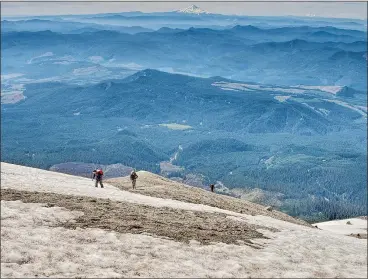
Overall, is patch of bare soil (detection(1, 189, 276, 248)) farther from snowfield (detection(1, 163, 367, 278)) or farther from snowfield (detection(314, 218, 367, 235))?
snowfield (detection(314, 218, 367, 235))

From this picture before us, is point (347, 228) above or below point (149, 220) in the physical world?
below

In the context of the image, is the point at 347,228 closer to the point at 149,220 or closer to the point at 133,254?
the point at 149,220

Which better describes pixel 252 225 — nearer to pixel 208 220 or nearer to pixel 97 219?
pixel 208 220

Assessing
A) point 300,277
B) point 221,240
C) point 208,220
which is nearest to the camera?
point 300,277

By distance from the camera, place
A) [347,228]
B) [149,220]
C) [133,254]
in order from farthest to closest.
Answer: [347,228], [149,220], [133,254]

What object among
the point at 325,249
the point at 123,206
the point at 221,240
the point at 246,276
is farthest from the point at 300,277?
the point at 123,206

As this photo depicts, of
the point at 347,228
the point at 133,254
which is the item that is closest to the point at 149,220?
the point at 133,254
